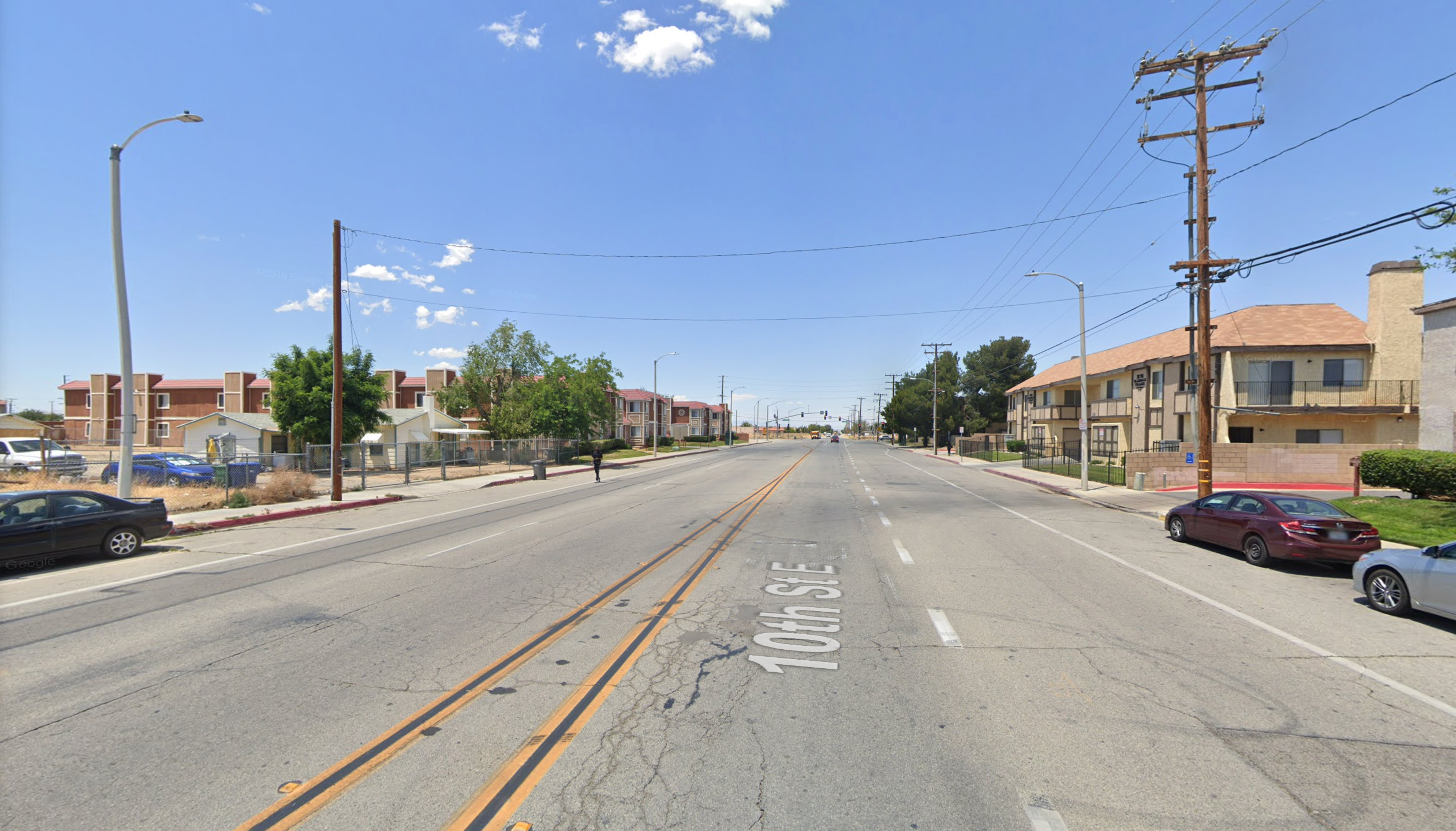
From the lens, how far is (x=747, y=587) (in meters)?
9.22

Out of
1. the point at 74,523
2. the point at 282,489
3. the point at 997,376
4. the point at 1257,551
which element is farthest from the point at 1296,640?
the point at 997,376

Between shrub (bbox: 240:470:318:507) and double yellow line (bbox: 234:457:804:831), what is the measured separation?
18362 mm

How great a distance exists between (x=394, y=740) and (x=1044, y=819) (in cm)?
408

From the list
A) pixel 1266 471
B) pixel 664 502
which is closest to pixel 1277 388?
pixel 1266 471

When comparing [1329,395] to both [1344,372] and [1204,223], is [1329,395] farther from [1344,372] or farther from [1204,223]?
[1204,223]

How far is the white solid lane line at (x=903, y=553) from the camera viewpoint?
1140 cm

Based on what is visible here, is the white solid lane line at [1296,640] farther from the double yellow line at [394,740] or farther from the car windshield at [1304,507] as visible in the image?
the double yellow line at [394,740]

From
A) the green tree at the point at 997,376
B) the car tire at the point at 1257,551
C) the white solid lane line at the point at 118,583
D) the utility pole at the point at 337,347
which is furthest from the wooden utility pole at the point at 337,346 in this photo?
the green tree at the point at 997,376

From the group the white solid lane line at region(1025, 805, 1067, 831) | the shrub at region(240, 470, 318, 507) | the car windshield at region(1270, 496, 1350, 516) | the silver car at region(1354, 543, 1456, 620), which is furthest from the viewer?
the shrub at region(240, 470, 318, 507)

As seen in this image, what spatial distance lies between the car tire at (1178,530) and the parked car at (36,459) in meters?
32.8

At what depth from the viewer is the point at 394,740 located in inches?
179

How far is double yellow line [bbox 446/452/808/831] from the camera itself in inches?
144

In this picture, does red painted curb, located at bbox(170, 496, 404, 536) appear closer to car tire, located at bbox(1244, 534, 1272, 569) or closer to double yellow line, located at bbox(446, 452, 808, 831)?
double yellow line, located at bbox(446, 452, 808, 831)

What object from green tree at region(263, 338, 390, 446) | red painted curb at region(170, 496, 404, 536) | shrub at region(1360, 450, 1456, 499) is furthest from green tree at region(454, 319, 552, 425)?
shrub at region(1360, 450, 1456, 499)
